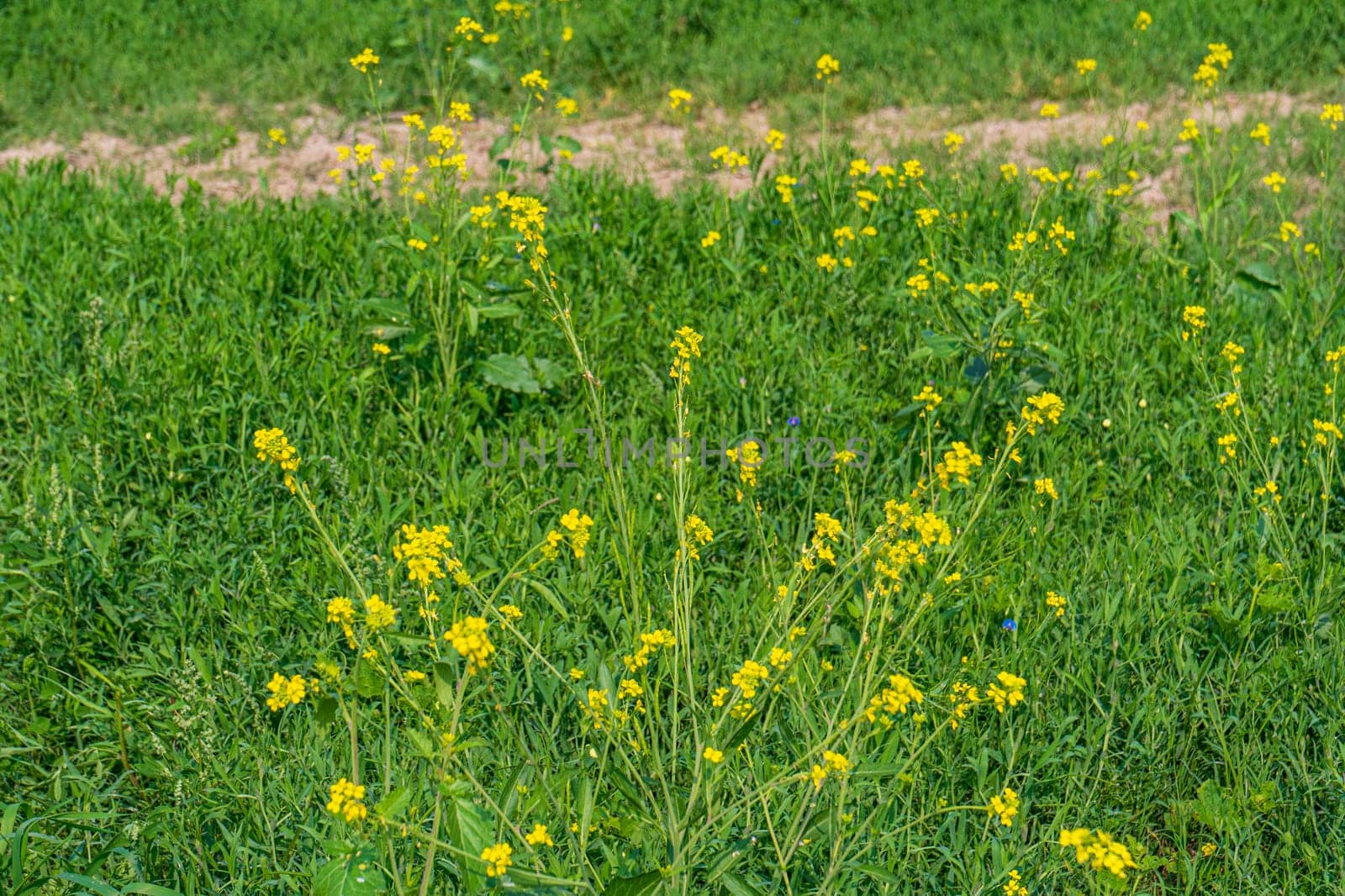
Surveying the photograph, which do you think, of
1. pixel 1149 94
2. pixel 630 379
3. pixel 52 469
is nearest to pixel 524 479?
pixel 630 379

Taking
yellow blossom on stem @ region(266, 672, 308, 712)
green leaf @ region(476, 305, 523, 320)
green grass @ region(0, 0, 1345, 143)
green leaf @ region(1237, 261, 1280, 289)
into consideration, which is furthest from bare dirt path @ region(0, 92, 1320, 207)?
yellow blossom on stem @ region(266, 672, 308, 712)

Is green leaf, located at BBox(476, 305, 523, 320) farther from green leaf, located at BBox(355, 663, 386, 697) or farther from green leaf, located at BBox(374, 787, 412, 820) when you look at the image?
green leaf, located at BBox(374, 787, 412, 820)

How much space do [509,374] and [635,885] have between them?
6.89 ft

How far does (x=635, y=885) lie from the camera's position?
1893 mm

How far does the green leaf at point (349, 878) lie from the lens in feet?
6.05

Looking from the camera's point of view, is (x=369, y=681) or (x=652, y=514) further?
(x=652, y=514)

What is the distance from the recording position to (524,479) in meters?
3.44

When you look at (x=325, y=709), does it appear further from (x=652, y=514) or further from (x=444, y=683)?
(x=652, y=514)

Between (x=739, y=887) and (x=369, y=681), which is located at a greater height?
(x=369, y=681)

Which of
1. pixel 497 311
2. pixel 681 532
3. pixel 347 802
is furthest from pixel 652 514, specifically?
pixel 347 802

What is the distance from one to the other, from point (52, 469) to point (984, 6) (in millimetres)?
5965

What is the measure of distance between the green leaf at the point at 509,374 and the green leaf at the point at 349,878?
6.57 ft

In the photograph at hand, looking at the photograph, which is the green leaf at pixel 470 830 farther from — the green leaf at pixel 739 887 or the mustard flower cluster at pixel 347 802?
the green leaf at pixel 739 887

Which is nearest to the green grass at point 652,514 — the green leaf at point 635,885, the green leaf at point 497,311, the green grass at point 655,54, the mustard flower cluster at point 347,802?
the green leaf at point 497,311
